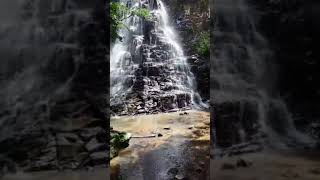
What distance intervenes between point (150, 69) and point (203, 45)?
1.72 m

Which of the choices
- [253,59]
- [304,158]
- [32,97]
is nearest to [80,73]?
[32,97]

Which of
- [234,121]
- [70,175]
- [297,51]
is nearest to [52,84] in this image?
[70,175]

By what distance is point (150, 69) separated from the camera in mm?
10914

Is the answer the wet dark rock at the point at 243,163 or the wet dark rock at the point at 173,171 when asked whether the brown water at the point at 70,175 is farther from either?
the wet dark rock at the point at 173,171

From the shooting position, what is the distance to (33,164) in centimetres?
322

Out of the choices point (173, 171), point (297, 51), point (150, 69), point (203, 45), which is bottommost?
point (173, 171)

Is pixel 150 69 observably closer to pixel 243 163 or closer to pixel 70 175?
pixel 243 163

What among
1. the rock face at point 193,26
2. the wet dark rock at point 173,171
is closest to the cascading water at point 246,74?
the wet dark rock at point 173,171

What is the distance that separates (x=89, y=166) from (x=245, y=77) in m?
1.66

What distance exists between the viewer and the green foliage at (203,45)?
10703 millimetres

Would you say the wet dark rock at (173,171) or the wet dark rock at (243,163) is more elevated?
the wet dark rock at (243,163)

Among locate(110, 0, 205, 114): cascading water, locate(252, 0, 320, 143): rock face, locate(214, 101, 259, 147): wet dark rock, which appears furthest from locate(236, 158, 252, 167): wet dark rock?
locate(110, 0, 205, 114): cascading water

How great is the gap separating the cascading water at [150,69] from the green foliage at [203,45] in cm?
55

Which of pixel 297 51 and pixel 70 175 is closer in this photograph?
pixel 70 175
